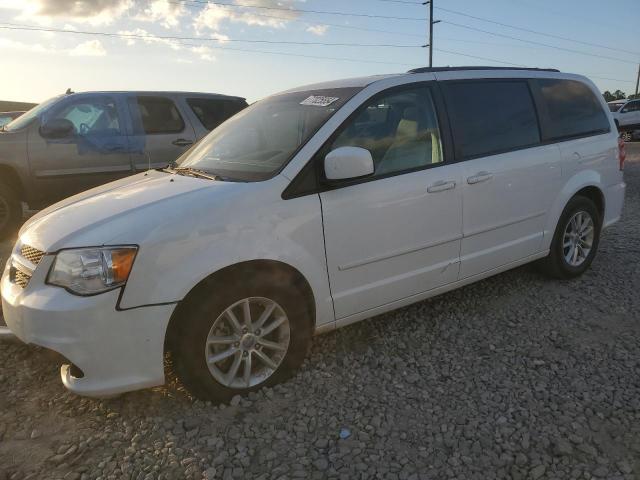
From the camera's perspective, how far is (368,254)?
9.92ft

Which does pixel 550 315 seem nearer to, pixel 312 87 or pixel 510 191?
pixel 510 191

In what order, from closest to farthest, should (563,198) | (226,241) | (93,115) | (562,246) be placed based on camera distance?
(226,241) < (563,198) < (562,246) < (93,115)

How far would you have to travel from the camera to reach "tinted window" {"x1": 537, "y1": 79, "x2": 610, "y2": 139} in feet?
13.5

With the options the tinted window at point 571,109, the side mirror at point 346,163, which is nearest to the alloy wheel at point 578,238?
the tinted window at point 571,109

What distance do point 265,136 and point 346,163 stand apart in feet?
2.56

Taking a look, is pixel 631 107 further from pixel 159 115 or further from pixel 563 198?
pixel 159 115

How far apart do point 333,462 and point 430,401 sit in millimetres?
698

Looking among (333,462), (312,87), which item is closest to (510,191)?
Answer: (312,87)

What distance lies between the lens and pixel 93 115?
251 inches

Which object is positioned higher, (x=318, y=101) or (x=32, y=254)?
(x=318, y=101)

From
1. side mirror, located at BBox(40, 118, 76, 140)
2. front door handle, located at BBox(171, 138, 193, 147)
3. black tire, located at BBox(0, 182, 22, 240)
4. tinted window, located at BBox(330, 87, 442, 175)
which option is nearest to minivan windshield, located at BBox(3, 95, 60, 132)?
side mirror, located at BBox(40, 118, 76, 140)

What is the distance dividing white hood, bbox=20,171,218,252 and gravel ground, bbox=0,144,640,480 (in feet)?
2.38

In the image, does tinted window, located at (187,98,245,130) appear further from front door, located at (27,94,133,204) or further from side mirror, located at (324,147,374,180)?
side mirror, located at (324,147,374,180)

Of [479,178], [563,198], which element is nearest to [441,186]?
[479,178]
